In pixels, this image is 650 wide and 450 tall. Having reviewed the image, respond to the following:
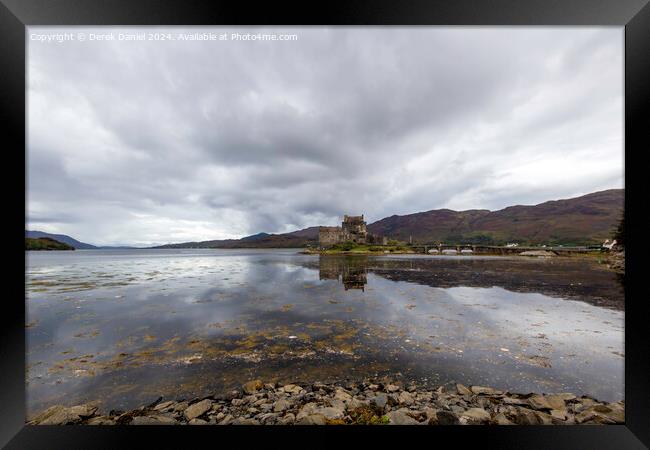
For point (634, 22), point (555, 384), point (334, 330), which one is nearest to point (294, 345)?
point (334, 330)

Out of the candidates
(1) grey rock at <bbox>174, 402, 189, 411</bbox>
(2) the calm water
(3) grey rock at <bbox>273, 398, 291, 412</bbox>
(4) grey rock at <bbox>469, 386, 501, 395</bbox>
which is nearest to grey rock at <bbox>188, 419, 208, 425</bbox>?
(1) grey rock at <bbox>174, 402, 189, 411</bbox>

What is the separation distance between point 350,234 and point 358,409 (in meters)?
90.9

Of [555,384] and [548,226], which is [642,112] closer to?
[555,384]

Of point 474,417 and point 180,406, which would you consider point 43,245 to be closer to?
point 180,406

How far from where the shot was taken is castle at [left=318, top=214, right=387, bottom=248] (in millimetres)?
93375

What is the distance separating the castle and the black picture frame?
8821cm

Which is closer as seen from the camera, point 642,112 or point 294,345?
point 642,112

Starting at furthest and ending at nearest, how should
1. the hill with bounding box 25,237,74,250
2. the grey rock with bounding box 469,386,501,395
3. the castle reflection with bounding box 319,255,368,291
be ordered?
the hill with bounding box 25,237,74,250 → the castle reflection with bounding box 319,255,368,291 → the grey rock with bounding box 469,386,501,395

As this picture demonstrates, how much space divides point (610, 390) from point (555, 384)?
1.06 m

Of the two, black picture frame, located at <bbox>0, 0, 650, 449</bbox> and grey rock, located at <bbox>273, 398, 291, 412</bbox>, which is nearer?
black picture frame, located at <bbox>0, 0, 650, 449</bbox>

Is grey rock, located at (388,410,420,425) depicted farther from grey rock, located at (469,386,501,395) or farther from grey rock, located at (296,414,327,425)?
grey rock, located at (469,386,501,395)

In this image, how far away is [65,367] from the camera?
582cm

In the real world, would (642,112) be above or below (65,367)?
above

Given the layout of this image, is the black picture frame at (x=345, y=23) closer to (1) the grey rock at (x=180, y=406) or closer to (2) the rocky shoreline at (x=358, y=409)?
(2) the rocky shoreline at (x=358, y=409)
